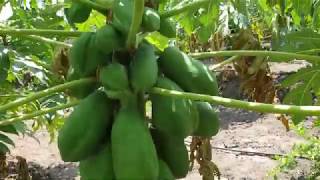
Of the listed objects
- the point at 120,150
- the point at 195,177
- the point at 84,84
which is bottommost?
the point at 195,177

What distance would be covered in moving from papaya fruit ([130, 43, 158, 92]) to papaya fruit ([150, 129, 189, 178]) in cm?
14

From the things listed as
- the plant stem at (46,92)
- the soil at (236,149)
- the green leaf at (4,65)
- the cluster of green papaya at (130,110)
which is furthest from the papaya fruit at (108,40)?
the soil at (236,149)

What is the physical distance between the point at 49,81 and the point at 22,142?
4.08m

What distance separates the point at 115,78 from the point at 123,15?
0.19m

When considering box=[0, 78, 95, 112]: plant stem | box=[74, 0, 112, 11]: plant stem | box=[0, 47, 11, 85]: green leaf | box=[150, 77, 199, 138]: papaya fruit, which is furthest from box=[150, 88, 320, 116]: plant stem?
box=[0, 47, 11, 85]: green leaf

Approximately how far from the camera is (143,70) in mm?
1579

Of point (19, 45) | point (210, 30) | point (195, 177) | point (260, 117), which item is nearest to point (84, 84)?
point (210, 30)

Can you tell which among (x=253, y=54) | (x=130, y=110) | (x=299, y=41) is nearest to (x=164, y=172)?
(x=130, y=110)

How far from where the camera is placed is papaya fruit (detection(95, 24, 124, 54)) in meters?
1.63

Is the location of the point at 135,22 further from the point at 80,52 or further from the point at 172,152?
the point at 172,152

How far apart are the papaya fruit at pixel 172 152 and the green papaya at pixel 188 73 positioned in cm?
17

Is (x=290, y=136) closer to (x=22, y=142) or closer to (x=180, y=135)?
(x=22, y=142)

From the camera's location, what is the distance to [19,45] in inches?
124

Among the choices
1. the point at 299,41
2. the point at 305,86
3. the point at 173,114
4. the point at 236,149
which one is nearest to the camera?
the point at 173,114
